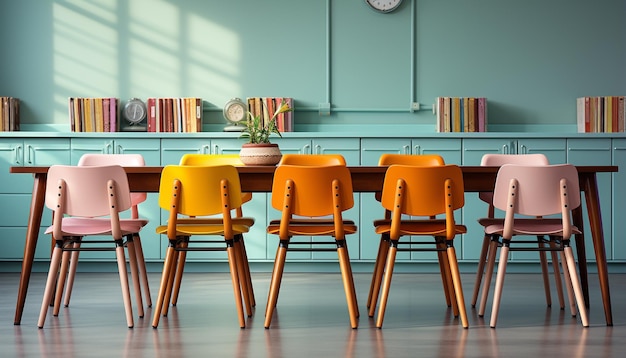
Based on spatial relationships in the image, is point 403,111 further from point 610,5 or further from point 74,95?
point 74,95

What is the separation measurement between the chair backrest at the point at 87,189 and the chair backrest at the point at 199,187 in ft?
0.66

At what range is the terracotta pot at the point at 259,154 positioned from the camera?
413 cm

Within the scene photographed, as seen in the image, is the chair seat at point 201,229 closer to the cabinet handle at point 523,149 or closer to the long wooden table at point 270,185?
the long wooden table at point 270,185

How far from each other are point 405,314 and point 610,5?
3672mm

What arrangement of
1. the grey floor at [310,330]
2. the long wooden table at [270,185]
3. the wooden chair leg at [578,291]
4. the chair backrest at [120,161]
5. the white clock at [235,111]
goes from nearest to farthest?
the grey floor at [310,330] → the wooden chair leg at [578,291] → the long wooden table at [270,185] → the chair backrest at [120,161] → the white clock at [235,111]

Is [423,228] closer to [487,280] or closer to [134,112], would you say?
[487,280]

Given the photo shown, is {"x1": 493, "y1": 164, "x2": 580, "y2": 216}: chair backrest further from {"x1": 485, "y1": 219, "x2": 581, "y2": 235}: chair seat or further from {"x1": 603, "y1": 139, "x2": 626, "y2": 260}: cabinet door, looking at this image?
{"x1": 603, "y1": 139, "x2": 626, "y2": 260}: cabinet door

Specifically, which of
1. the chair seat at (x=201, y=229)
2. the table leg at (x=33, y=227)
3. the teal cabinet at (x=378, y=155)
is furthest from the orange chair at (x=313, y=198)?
the teal cabinet at (x=378, y=155)

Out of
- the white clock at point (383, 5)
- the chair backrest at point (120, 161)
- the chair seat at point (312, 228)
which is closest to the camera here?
the chair seat at point (312, 228)

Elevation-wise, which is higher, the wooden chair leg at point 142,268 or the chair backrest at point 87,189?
the chair backrest at point 87,189

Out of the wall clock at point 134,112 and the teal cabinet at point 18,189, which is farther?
the wall clock at point 134,112

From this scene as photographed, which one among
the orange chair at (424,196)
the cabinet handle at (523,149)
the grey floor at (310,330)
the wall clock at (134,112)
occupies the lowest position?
the grey floor at (310,330)

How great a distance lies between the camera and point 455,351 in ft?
10.2

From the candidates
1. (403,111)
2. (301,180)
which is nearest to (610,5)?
(403,111)
